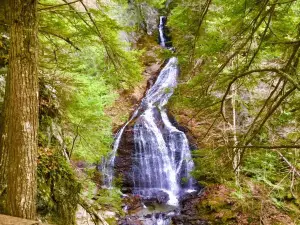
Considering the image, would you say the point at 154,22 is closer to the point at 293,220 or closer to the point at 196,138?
the point at 196,138

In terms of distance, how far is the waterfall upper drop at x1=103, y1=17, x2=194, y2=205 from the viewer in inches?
439

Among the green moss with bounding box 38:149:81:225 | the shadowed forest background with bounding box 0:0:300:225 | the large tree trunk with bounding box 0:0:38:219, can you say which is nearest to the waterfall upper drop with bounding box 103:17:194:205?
the shadowed forest background with bounding box 0:0:300:225

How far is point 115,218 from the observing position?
30.4 feet

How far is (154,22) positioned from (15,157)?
1947 cm

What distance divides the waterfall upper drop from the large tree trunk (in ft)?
25.5

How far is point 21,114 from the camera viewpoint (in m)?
2.70

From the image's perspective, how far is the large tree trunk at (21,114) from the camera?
8.70 ft

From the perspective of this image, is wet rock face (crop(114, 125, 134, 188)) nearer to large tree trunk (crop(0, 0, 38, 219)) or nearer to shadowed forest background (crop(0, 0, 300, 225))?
shadowed forest background (crop(0, 0, 300, 225))

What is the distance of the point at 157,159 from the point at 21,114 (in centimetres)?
939

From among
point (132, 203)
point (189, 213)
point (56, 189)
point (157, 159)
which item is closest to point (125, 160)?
point (157, 159)

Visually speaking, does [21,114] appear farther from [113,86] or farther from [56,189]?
[113,86]

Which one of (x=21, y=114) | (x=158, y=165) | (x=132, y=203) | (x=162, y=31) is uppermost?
(x=162, y=31)

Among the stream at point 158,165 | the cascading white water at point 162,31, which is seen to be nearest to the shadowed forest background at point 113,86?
the stream at point 158,165

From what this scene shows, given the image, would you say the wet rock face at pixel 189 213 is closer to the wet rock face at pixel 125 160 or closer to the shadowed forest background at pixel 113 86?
the shadowed forest background at pixel 113 86
